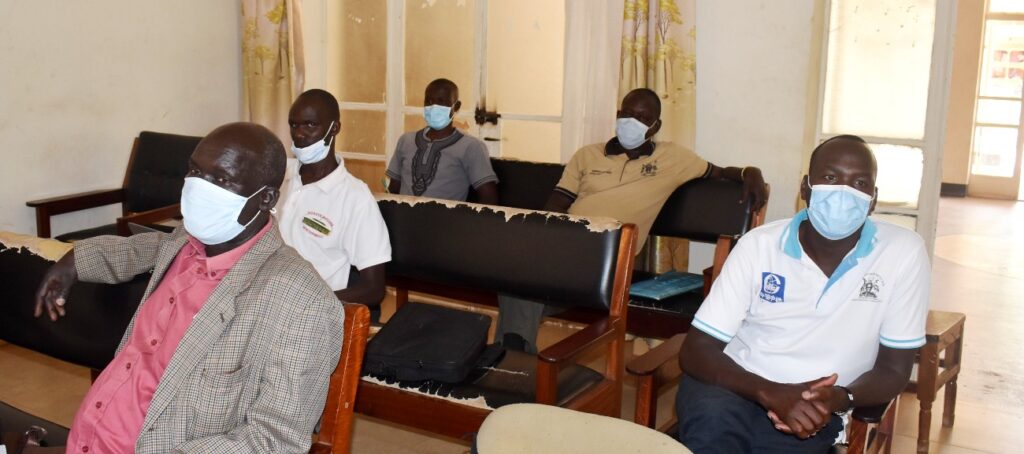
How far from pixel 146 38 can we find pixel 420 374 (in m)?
3.32

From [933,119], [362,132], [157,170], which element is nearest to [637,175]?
[933,119]

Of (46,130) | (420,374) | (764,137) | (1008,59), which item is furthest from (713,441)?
(1008,59)

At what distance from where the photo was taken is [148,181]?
4.87m

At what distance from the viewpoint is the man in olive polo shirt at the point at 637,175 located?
386cm

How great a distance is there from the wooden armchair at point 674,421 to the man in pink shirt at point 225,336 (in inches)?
37.9

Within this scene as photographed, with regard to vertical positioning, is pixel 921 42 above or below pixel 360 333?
above

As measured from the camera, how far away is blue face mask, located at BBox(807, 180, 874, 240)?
222 cm

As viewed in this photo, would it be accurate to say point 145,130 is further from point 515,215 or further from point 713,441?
point 713,441

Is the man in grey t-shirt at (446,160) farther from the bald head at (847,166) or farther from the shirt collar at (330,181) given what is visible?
the bald head at (847,166)

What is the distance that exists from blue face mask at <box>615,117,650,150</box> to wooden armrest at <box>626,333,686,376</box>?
1.45m

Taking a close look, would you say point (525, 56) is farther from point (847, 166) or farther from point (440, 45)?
point (847, 166)

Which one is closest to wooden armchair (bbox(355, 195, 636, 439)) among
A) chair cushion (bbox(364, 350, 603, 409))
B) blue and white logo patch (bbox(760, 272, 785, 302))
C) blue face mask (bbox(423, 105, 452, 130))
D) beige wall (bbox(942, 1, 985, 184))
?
chair cushion (bbox(364, 350, 603, 409))

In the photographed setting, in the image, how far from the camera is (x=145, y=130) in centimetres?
518

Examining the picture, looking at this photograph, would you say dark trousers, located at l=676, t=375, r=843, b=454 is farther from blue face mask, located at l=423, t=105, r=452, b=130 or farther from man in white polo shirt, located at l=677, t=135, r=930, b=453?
blue face mask, located at l=423, t=105, r=452, b=130
